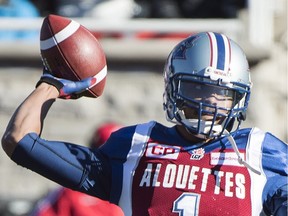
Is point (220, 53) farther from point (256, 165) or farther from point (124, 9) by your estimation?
point (124, 9)

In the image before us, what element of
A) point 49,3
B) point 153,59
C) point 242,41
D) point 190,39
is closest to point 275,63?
point 242,41

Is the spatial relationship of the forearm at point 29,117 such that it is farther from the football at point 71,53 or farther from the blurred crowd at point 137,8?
the blurred crowd at point 137,8

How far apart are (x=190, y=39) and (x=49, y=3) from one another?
4.39 metres

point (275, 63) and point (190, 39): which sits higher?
point (190, 39)

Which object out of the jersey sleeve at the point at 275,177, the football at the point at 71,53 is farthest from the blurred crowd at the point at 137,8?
the jersey sleeve at the point at 275,177

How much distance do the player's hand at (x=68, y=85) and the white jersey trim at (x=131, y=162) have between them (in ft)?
0.86

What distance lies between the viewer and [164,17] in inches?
339

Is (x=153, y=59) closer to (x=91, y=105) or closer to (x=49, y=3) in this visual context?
(x=91, y=105)

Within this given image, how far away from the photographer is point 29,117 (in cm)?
441

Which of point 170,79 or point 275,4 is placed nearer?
point 170,79

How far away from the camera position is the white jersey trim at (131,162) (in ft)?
14.7

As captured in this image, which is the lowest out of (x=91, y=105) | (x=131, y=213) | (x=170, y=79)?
(x=91, y=105)

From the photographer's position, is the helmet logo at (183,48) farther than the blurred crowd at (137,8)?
No

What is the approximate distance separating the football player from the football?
6 centimetres
